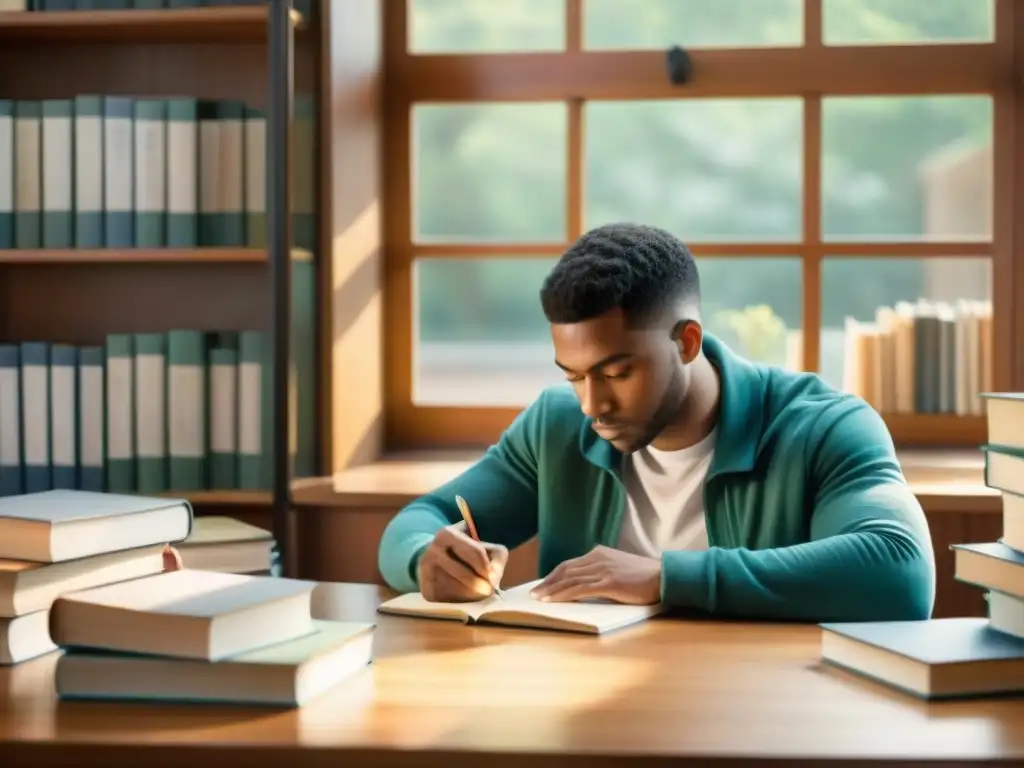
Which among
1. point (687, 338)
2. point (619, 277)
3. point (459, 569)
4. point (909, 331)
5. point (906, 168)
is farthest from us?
point (906, 168)

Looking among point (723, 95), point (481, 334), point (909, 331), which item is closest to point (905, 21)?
point (723, 95)

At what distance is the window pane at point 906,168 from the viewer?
319 centimetres

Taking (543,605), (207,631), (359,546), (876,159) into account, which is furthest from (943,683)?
(876,159)

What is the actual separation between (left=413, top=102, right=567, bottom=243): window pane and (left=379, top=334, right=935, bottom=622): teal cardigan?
1.14 meters

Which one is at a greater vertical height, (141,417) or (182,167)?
(182,167)

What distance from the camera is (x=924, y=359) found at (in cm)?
314

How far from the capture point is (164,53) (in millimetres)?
3160

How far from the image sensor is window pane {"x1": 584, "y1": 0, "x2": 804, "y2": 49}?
3.21 meters

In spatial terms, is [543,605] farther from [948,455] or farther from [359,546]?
[948,455]

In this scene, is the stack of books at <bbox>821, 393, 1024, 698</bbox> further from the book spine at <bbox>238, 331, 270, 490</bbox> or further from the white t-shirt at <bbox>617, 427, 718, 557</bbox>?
the book spine at <bbox>238, 331, 270, 490</bbox>

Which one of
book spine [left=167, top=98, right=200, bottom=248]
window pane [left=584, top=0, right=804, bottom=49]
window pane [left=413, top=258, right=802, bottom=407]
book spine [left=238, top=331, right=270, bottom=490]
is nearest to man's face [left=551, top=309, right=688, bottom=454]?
book spine [left=238, top=331, right=270, bottom=490]

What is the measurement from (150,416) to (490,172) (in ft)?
3.23

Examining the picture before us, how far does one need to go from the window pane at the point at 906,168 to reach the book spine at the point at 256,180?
4.14 ft

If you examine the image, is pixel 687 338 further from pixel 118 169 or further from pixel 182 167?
pixel 118 169
